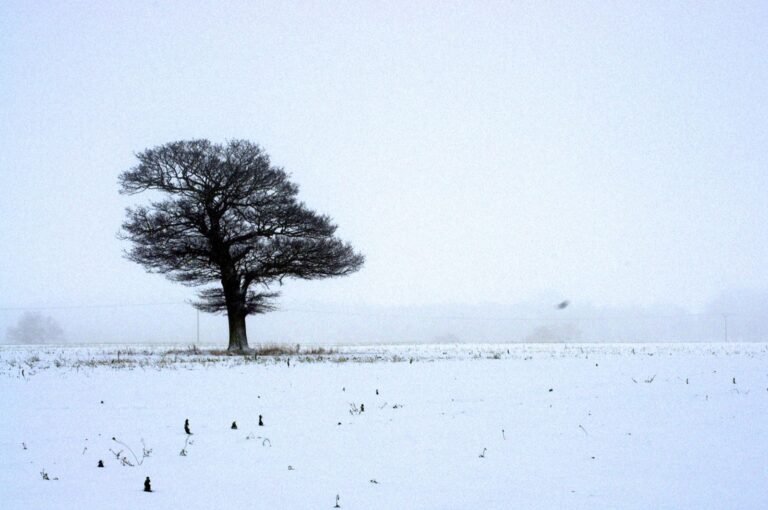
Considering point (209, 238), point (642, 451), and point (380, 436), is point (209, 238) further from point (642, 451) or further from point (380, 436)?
point (642, 451)

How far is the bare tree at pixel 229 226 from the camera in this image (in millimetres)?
25422

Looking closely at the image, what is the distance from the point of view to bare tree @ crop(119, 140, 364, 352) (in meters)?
25.4

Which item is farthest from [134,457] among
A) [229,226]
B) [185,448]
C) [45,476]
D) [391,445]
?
[229,226]

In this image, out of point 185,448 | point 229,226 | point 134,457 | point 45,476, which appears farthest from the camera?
point 229,226

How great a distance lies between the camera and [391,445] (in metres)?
5.99

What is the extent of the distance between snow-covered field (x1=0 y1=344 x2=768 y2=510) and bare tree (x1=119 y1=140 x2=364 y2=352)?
14.7m

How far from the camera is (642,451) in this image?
5551 mm

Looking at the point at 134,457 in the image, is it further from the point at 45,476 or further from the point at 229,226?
the point at 229,226

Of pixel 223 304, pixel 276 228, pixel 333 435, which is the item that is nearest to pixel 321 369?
pixel 333 435

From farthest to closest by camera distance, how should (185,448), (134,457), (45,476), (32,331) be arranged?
(32,331)
(185,448)
(134,457)
(45,476)

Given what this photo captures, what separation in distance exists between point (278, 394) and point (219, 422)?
259 centimetres

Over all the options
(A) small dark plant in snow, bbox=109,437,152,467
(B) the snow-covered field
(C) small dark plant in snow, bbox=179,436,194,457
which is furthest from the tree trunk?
(A) small dark plant in snow, bbox=109,437,152,467

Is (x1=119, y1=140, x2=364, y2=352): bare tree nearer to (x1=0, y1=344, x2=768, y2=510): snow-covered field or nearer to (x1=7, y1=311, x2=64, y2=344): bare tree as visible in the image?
(x1=0, y1=344, x2=768, y2=510): snow-covered field

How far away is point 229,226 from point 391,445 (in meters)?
21.7
